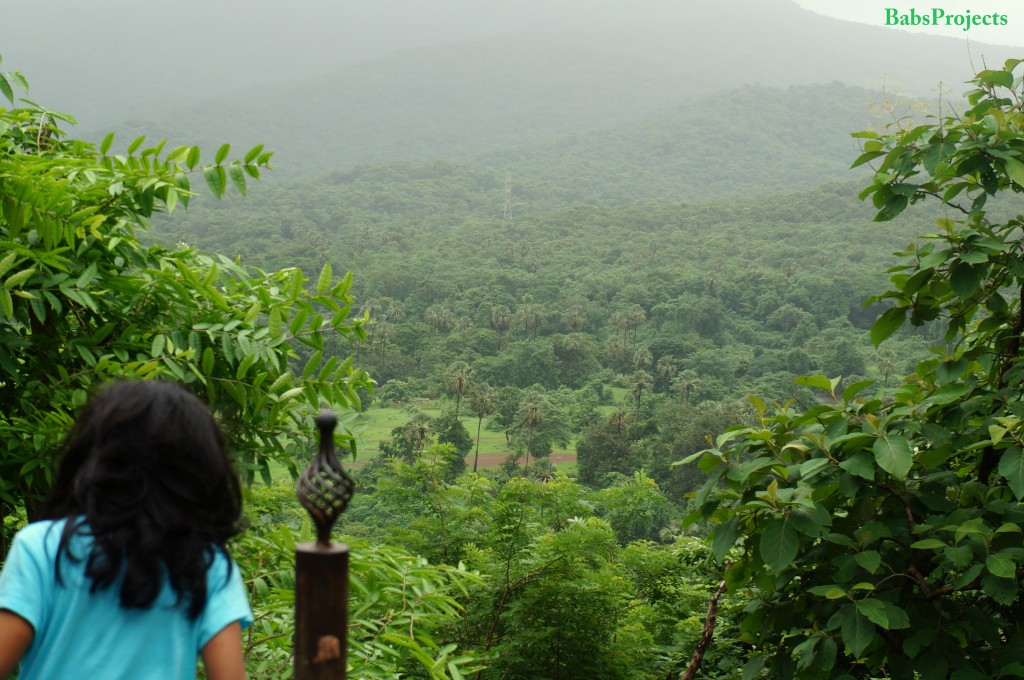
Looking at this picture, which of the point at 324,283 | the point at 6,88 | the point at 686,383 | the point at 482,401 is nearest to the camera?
the point at 324,283

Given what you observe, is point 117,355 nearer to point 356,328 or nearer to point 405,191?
point 356,328

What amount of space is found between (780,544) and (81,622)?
4.93ft

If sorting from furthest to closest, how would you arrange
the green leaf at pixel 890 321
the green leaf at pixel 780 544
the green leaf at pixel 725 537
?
the green leaf at pixel 890 321
the green leaf at pixel 725 537
the green leaf at pixel 780 544

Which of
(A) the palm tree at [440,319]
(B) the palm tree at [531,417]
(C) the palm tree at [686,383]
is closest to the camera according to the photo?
(B) the palm tree at [531,417]

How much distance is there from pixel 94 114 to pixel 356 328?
16245 centimetres

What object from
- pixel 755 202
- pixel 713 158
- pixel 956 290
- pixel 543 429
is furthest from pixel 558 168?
pixel 956 290

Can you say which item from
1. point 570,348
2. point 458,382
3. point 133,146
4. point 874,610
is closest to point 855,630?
point 874,610

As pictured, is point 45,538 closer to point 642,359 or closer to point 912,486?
point 912,486

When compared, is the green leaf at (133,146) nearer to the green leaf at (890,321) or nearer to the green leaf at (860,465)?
the green leaf at (860,465)

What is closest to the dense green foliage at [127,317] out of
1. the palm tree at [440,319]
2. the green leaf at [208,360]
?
the green leaf at [208,360]

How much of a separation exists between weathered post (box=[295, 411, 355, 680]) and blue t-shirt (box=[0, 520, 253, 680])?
0.71 ft

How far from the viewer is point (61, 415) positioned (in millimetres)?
1722

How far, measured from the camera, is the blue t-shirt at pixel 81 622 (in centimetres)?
104

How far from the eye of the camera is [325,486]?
3.06 ft
